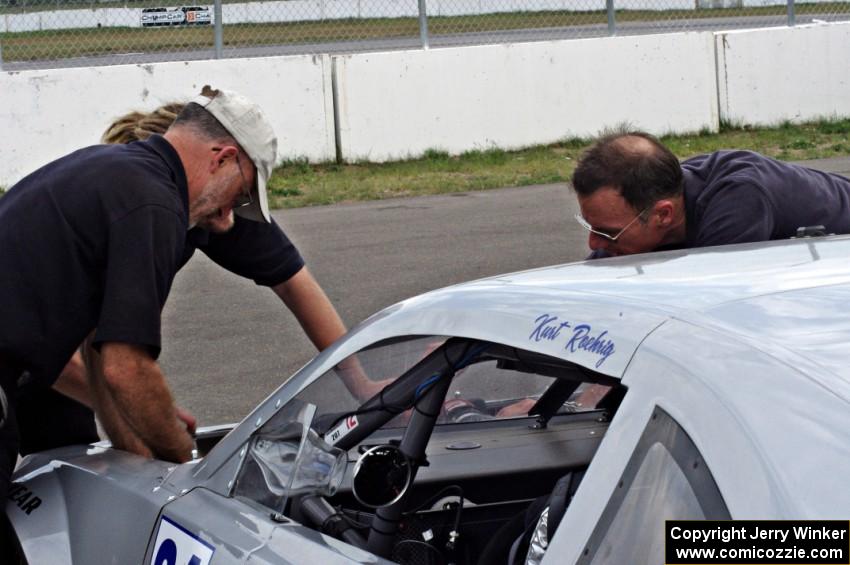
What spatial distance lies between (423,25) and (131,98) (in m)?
3.26

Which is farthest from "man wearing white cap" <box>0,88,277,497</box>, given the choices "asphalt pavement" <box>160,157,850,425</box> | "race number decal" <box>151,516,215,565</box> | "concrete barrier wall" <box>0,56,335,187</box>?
"concrete barrier wall" <box>0,56,335,187</box>

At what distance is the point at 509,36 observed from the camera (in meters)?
14.6

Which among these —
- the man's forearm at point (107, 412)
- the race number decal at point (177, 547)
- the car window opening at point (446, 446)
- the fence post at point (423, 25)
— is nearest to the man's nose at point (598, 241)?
the car window opening at point (446, 446)

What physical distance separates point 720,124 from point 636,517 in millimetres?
13872

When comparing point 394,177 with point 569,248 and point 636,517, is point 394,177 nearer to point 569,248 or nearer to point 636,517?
point 569,248

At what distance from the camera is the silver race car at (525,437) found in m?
1.69

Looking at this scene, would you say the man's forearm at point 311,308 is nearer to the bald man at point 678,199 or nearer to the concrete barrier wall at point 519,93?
the bald man at point 678,199

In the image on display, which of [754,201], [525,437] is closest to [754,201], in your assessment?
[754,201]

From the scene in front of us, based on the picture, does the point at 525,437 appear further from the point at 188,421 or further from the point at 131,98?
the point at 131,98

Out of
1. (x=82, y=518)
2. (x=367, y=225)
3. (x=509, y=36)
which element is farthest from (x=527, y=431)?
(x=509, y=36)

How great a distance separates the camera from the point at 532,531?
2359mm

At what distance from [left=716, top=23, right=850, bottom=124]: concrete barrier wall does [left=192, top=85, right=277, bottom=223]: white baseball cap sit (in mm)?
12029

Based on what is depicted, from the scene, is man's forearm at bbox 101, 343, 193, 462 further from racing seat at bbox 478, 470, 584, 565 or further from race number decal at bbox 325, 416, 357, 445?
racing seat at bbox 478, 470, 584, 565

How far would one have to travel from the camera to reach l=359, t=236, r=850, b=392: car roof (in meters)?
1.86
